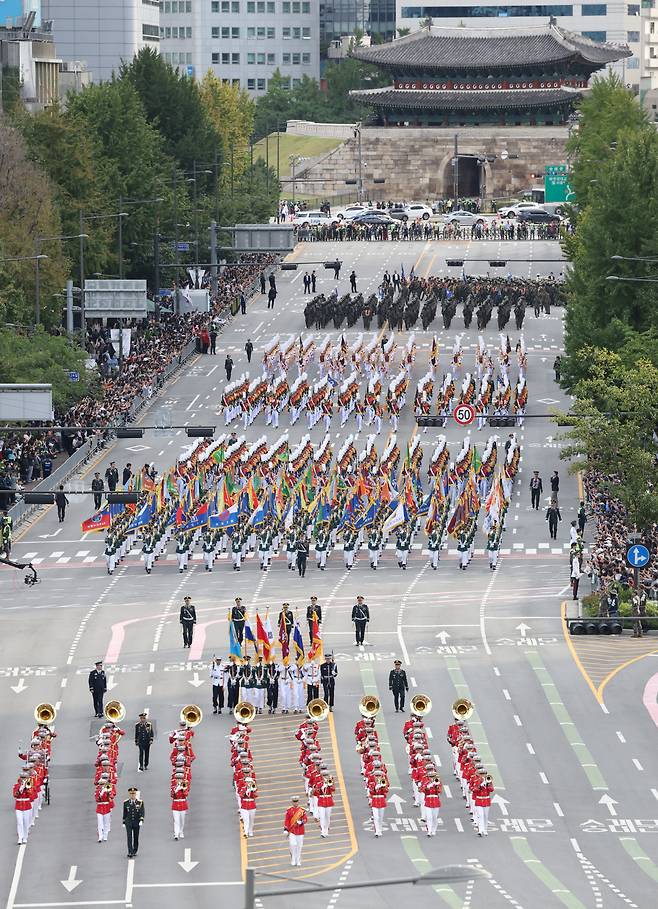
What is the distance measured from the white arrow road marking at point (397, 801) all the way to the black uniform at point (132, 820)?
5.83 meters

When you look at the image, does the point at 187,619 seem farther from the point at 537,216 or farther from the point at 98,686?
the point at 537,216

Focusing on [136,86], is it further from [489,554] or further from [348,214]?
[489,554]

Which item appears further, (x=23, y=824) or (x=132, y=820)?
(x=23, y=824)

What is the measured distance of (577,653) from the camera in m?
62.6

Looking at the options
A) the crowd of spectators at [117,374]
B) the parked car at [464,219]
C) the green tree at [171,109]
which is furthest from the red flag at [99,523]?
the parked car at [464,219]

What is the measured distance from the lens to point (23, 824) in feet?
153

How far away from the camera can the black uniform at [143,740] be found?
5162 centimetres

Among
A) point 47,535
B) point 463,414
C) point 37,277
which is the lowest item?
point 47,535

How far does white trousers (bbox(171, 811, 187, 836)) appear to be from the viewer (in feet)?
155

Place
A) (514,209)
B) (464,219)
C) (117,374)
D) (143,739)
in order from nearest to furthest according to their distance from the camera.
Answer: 1. (143,739)
2. (117,374)
3. (464,219)
4. (514,209)

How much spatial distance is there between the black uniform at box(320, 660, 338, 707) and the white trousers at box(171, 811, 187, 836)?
9.99 meters

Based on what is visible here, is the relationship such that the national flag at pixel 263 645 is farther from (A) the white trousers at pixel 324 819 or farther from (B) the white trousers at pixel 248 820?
(A) the white trousers at pixel 324 819

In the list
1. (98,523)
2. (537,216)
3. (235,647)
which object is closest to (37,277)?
(98,523)

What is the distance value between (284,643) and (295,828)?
13.0 metres
